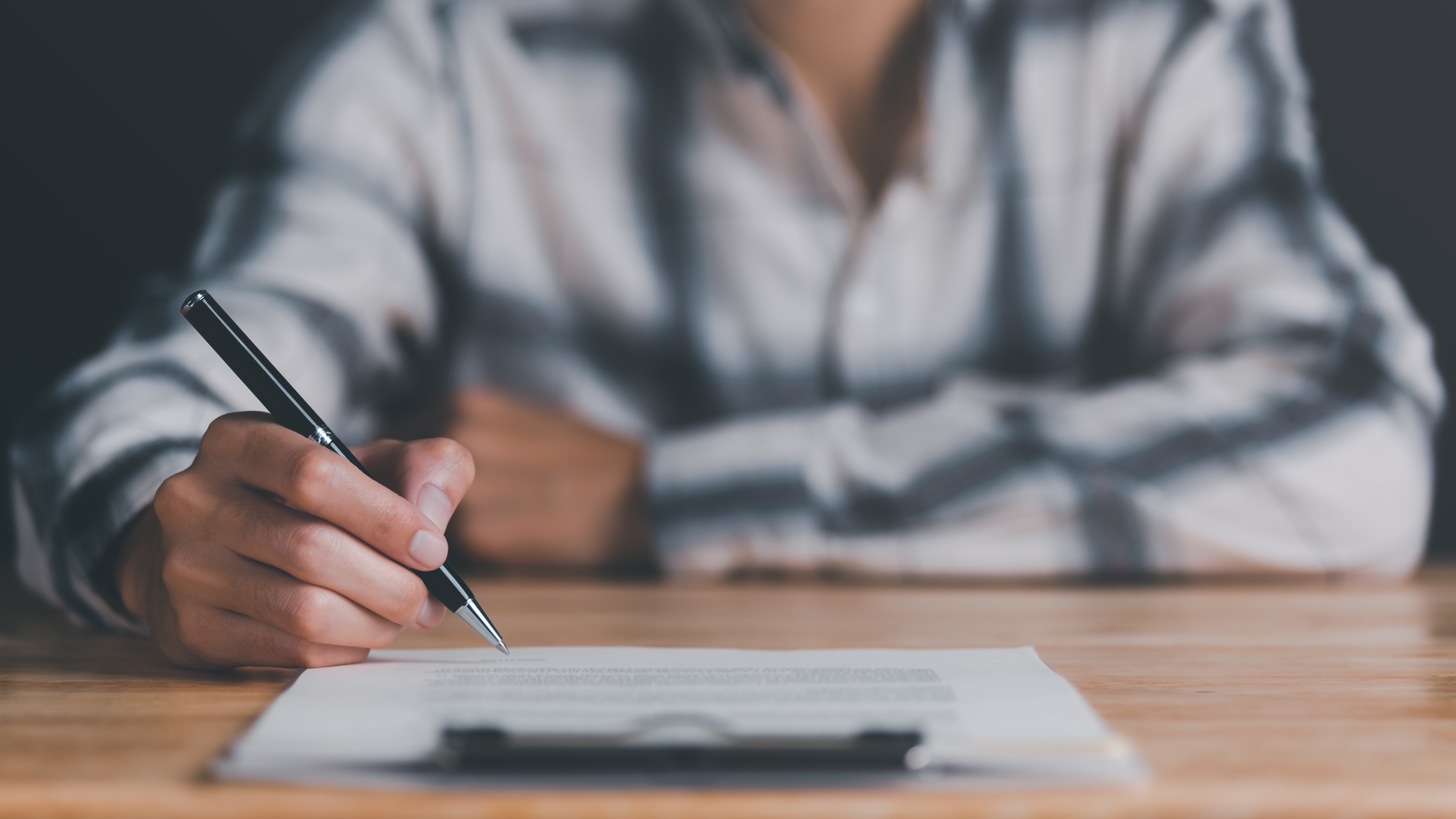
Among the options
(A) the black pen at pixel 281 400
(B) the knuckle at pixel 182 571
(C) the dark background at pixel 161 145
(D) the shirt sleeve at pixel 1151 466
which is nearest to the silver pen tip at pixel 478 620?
(A) the black pen at pixel 281 400

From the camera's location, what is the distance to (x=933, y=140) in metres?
1.14

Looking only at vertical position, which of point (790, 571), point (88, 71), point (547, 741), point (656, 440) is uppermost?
point (88, 71)

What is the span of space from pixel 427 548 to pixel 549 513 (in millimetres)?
409

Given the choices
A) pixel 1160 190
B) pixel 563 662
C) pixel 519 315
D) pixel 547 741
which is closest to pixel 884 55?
pixel 1160 190

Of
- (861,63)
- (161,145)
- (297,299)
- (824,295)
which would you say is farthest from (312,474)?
(161,145)

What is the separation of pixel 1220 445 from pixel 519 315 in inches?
29.3

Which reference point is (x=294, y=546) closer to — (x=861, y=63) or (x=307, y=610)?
(x=307, y=610)

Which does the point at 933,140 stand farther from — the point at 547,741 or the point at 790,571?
the point at 547,741

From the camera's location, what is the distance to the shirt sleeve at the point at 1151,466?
0.79m

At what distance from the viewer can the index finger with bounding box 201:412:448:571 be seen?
41 cm

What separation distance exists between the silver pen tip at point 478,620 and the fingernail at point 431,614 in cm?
2

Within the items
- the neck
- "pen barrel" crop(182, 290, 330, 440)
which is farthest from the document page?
the neck

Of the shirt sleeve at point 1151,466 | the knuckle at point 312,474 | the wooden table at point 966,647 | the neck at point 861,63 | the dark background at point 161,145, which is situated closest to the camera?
the wooden table at point 966,647

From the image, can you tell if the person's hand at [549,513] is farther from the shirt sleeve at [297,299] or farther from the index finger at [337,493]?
the index finger at [337,493]
